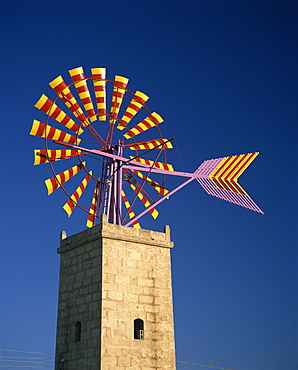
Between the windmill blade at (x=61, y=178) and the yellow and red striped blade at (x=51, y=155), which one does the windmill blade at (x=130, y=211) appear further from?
the yellow and red striped blade at (x=51, y=155)

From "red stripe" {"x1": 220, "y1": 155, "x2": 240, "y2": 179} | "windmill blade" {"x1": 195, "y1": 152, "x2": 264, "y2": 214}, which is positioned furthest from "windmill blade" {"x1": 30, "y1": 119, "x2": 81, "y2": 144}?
"red stripe" {"x1": 220, "y1": 155, "x2": 240, "y2": 179}

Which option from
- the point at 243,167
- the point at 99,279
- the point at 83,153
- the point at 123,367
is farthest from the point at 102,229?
the point at 243,167

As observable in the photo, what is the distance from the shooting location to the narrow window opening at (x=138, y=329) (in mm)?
17453

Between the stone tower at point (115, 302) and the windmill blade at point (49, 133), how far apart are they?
9.61ft

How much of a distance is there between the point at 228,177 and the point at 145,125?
3.41 metres

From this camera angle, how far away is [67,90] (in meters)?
18.6

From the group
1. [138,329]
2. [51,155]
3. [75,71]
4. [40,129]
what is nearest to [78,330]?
[138,329]

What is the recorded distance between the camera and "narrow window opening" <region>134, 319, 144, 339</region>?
57.3 feet

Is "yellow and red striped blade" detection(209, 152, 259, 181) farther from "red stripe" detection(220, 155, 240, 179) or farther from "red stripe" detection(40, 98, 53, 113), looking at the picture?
"red stripe" detection(40, 98, 53, 113)

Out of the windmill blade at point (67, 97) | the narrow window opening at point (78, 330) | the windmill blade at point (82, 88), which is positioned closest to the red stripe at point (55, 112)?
the windmill blade at point (67, 97)

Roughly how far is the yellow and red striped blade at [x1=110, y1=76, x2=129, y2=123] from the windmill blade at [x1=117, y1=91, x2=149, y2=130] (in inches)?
13.4

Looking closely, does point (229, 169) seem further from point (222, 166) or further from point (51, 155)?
point (51, 155)

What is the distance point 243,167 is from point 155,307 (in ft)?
19.5

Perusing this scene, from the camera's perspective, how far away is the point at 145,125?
2050cm
